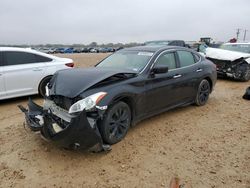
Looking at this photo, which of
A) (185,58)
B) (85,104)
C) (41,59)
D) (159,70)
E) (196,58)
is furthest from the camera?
(41,59)

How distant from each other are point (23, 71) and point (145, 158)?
14.3 ft

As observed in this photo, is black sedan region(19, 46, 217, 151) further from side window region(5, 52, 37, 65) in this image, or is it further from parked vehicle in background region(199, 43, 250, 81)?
parked vehicle in background region(199, 43, 250, 81)

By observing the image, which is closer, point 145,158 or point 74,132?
point 74,132

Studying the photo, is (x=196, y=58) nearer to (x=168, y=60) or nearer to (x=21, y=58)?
(x=168, y=60)

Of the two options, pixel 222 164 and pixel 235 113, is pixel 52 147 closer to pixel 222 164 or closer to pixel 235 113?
pixel 222 164

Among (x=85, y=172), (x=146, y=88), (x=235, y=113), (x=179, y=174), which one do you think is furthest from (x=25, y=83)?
(x=235, y=113)

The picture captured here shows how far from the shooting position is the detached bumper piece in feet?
10.3

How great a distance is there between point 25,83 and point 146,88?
3665 millimetres

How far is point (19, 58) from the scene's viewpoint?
21.4 ft

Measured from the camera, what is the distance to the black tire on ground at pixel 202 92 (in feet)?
19.8

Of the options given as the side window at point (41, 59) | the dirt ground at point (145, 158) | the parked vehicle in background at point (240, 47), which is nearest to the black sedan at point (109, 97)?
the dirt ground at point (145, 158)

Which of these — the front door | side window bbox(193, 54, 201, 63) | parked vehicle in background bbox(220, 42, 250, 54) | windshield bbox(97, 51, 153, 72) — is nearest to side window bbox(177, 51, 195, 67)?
side window bbox(193, 54, 201, 63)

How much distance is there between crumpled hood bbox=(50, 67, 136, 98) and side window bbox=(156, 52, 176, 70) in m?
0.93

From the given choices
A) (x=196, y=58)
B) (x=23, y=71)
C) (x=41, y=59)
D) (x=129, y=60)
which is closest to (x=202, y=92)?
(x=196, y=58)
